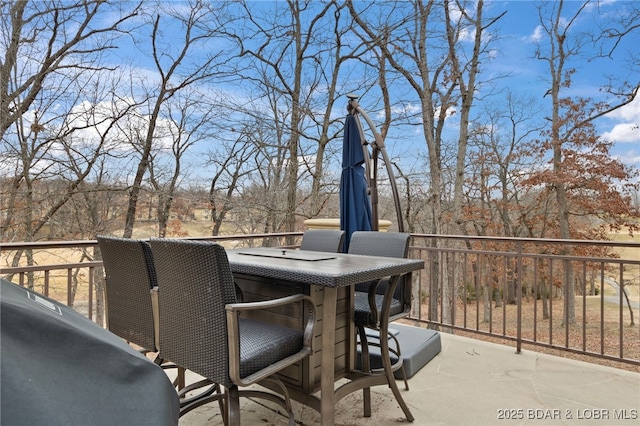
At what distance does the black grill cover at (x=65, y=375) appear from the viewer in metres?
0.70

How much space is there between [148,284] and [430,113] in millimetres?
8451

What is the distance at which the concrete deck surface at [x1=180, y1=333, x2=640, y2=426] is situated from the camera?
7.76 ft

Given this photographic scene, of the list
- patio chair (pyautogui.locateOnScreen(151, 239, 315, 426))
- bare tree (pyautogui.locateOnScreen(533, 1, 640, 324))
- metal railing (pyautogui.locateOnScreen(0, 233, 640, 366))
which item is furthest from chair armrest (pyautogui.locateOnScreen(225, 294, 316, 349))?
bare tree (pyautogui.locateOnScreen(533, 1, 640, 324))

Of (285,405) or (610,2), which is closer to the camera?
(285,405)

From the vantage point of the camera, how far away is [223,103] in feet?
28.1

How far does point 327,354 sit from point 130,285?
3.53 ft

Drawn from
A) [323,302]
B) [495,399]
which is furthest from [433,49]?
[323,302]

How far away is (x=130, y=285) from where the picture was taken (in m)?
2.05

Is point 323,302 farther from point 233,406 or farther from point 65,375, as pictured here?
point 65,375

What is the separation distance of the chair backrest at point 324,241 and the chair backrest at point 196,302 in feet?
5.60

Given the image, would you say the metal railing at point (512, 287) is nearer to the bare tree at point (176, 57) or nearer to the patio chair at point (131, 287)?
the bare tree at point (176, 57)

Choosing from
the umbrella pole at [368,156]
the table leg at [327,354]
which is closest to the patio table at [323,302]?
the table leg at [327,354]

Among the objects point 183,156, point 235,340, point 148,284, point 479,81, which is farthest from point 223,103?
point 235,340

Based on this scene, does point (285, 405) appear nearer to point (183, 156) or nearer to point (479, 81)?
point (183, 156)
